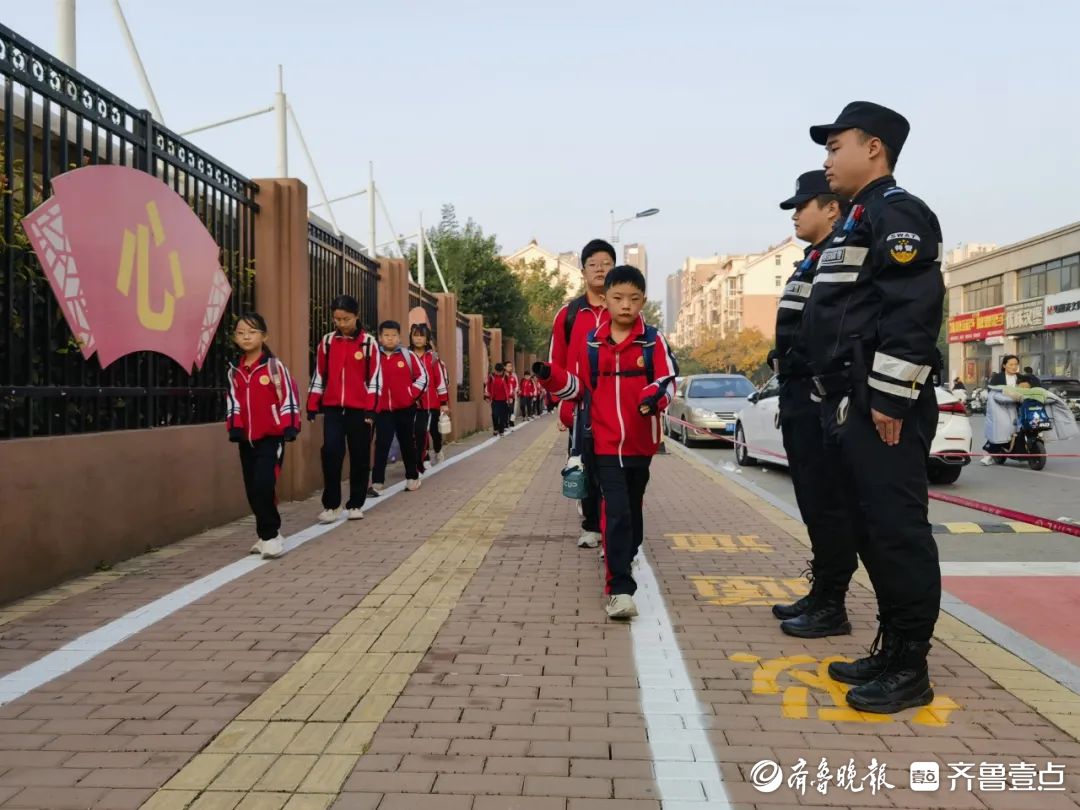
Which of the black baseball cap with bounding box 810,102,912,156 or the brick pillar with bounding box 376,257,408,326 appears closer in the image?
the black baseball cap with bounding box 810,102,912,156

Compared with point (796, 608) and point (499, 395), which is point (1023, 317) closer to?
point (499, 395)

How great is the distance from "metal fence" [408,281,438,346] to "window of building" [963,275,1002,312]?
39052 millimetres

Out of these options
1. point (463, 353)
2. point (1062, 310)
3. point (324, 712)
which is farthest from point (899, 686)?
point (1062, 310)

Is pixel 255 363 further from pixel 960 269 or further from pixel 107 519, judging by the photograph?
pixel 960 269

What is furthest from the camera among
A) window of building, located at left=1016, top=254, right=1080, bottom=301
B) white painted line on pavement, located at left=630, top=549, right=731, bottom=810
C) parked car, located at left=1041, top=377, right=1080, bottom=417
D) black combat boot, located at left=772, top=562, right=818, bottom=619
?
window of building, located at left=1016, top=254, right=1080, bottom=301

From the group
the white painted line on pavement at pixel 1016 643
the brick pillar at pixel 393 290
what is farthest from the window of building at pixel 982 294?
the white painted line on pavement at pixel 1016 643

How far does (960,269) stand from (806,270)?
55377mm

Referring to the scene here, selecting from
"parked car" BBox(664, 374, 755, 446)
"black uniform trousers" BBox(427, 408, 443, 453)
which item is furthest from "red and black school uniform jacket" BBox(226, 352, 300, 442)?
"parked car" BBox(664, 374, 755, 446)

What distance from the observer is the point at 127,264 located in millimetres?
6086

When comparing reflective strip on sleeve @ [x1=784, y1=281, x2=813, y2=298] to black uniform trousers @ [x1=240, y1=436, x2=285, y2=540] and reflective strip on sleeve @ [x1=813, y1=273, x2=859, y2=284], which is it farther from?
black uniform trousers @ [x1=240, y1=436, x2=285, y2=540]

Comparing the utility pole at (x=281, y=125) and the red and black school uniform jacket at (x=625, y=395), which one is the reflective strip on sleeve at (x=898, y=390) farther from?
the utility pole at (x=281, y=125)

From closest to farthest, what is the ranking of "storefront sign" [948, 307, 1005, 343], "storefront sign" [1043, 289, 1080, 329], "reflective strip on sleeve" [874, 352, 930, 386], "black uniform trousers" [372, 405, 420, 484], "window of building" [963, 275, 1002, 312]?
"reflective strip on sleeve" [874, 352, 930, 386]
"black uniform trousers" [372, 405, 420, 484]
"storefront sign" [1043, 289, 1080, 329]
"storefront sign" [948, 307, 1005, 343]
"window of building" [963, 275, 1002, 312]

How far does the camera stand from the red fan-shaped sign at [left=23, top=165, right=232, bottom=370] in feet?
17.6

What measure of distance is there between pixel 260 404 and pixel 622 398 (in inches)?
107
